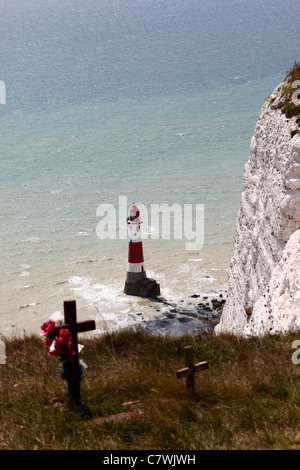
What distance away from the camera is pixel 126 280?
18766 mm

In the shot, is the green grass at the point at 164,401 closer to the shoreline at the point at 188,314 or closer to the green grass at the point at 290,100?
the green grass at the point at 290,100

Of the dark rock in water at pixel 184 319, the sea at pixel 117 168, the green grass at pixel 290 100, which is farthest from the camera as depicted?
the sea at pixel 117 168

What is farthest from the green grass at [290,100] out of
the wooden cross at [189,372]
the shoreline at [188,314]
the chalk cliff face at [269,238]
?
the wooden cross at [189,372]

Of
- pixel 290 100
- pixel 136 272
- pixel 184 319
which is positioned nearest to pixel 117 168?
pixel 136 272

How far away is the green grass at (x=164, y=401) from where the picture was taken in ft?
20.1

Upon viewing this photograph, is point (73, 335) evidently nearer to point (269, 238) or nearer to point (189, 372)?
point (189, 372)

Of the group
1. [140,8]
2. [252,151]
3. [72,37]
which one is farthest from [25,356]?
[140,8]

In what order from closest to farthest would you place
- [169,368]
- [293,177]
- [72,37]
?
[169,368]
[293,177]
[72,37]

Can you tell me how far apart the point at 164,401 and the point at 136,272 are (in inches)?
457

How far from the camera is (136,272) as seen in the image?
18.4 m

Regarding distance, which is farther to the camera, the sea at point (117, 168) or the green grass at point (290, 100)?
the sea at point (117, 168)

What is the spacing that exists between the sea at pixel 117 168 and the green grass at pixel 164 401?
25.1 feet

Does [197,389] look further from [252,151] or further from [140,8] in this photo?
[140,8]

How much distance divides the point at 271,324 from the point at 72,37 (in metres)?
132
